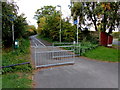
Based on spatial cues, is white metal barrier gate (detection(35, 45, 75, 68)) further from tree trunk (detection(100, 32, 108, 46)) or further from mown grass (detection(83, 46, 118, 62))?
tree trunk (detection(100, 32, 108, 46))

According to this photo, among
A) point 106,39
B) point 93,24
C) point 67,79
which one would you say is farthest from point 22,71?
point 93,24

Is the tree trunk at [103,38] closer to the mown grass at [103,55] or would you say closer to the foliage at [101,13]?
the foliage at [101,13]

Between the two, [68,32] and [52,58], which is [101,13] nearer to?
[68,32]

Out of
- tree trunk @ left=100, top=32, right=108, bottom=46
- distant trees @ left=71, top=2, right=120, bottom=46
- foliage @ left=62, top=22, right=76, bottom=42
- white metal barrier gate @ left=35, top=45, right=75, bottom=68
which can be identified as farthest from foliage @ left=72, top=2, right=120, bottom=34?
white metal barrier gate @ left=35, top=45, right=75, bottom=68

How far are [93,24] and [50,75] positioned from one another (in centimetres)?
1443

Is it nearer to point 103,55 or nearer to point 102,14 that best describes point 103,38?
point 102,14

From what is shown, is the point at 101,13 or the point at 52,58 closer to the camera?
the point at 52,58

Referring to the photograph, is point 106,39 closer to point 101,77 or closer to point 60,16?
point 60,16

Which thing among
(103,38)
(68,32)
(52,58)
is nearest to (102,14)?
(103,38)

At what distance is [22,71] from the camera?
4402mm

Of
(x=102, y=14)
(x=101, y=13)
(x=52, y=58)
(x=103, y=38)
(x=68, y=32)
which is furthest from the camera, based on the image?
(x=68, y=32)

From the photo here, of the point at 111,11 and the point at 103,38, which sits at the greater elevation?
the point at 111,11

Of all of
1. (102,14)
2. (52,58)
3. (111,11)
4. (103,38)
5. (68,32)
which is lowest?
(52,58)

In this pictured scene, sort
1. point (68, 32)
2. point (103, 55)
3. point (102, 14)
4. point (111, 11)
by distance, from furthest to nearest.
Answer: point (68, 32)
point (102, 14)
point (111, 11)
point (103, 55)
